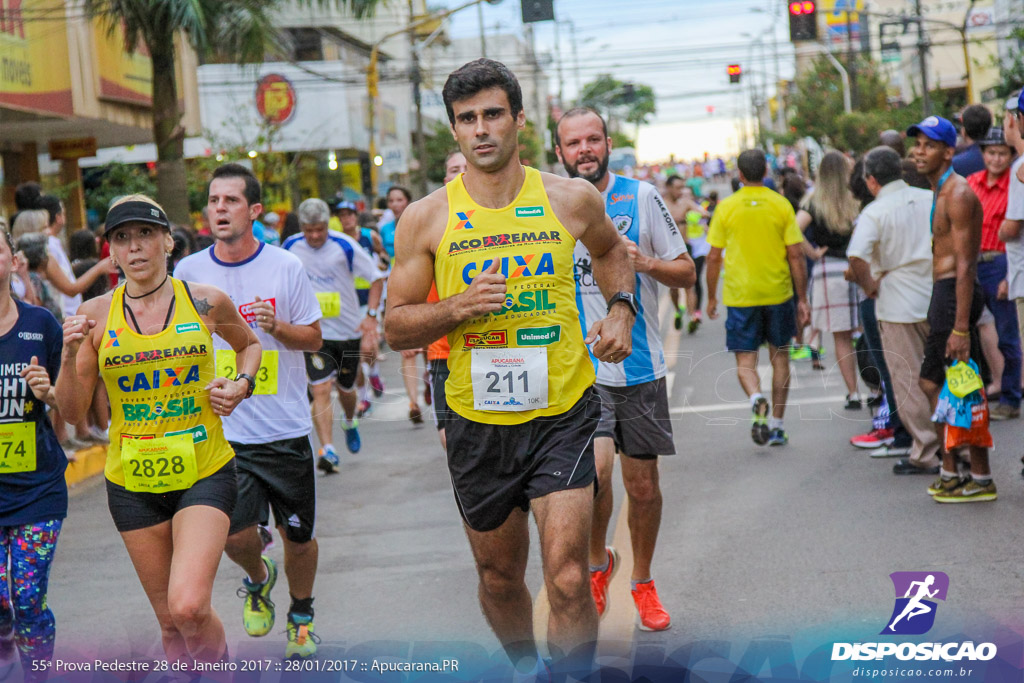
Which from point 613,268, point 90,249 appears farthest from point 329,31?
point 613,268

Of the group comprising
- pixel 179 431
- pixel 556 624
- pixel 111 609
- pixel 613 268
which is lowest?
pixel 111 609

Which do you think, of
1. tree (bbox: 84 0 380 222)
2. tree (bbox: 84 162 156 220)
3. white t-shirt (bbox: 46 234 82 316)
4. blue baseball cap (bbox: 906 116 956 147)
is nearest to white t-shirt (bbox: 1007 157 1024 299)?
blue baseball cap (bbox: 906 116 956 147)

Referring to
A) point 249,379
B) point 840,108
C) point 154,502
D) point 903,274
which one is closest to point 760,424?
point 903,274

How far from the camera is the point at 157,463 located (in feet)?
14.9

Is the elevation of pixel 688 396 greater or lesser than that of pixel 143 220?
lesser

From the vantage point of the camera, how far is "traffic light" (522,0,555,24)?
48.8 ft

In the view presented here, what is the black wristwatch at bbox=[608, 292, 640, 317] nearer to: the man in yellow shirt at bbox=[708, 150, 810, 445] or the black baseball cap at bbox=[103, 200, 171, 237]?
the black baseball cap at bbox=[103, 200, 171, 237]

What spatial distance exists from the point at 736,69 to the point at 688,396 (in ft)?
95.1

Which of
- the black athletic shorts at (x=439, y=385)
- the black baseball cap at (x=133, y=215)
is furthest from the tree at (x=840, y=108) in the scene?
the black baseball cap at (x=133, y=215)

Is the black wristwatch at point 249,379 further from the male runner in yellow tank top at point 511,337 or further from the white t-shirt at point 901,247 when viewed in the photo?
the white t-shirt at point 901,247

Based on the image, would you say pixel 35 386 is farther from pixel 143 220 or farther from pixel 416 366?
pixel 416 366

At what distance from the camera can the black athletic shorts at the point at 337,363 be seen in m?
10.1

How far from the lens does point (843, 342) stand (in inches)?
431

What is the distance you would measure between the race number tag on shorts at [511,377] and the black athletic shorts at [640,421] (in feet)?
4.96
